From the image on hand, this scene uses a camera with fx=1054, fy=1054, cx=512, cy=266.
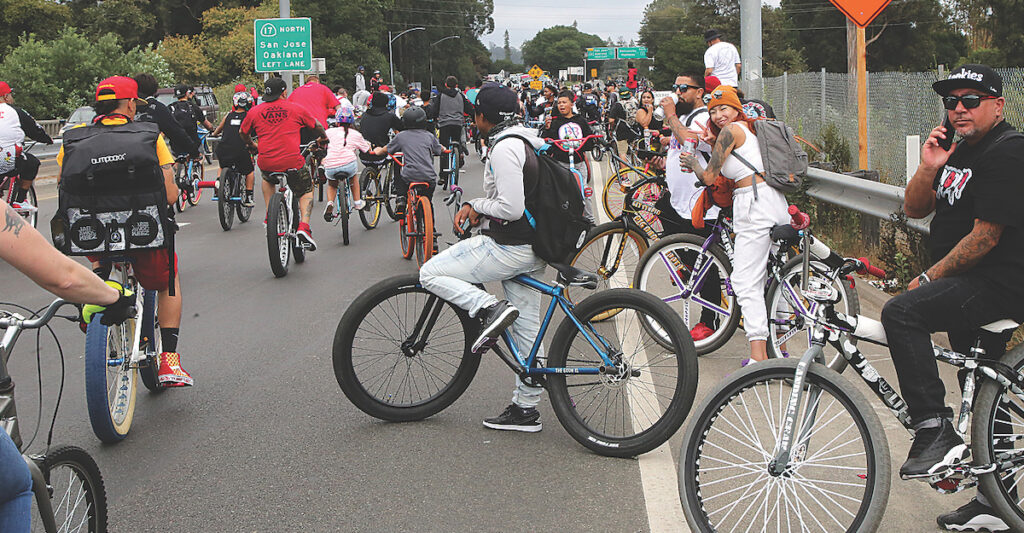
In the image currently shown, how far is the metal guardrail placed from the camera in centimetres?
854

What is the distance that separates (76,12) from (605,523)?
58388mm

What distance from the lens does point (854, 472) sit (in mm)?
4129

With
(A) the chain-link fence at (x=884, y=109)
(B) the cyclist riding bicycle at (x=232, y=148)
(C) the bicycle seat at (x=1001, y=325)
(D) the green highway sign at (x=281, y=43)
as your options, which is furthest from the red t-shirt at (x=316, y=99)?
(D) the green highway sign at (x=281, y=43)

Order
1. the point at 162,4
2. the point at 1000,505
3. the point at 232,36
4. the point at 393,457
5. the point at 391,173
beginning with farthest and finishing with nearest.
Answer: the point at 162,4
the point at 232,36
the point at 391,173
the point at 393,457
the point at 1000,505

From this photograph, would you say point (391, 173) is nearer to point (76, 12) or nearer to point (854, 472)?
point (854, 472)

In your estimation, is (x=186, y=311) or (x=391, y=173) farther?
(x=391, y=173)

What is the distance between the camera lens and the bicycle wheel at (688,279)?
7.16 metres

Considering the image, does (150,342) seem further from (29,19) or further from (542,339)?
(29,19)

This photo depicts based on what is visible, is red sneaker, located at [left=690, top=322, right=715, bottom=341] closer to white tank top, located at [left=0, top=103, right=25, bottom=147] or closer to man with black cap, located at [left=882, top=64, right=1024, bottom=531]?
man with black cap, located at [left=882, top=64, right=1024, bottom=531]

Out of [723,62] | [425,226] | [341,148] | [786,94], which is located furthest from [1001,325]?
[786,94]

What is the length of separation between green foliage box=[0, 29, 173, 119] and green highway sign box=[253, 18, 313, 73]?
159 inches

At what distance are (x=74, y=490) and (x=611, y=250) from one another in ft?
17.2

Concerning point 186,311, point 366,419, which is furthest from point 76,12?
point 366,419

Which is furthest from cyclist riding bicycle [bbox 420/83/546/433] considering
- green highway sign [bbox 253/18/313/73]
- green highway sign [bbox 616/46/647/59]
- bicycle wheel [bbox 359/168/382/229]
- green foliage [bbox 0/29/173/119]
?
green highway sign [bbox 616/46/647/59]
